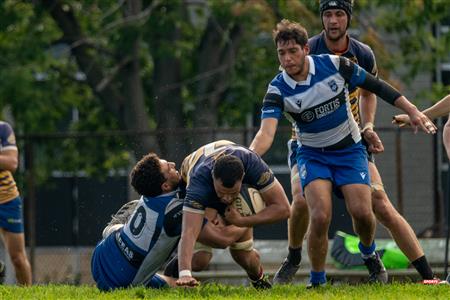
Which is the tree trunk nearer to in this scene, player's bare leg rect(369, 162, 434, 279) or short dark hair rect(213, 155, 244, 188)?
player's bare leg rect(369, 162, 434, 279)

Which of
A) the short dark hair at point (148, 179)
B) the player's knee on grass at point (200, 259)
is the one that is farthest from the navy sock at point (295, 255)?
the short dark hair at point (148, 179)

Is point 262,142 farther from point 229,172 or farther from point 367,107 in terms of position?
point 367,107

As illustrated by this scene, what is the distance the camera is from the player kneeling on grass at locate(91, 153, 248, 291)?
10.5m

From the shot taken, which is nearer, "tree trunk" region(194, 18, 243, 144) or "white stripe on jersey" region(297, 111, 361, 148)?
"white stripe on jersey" region(297, 111, 361, 148)

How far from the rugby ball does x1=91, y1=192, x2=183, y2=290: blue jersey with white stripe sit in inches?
20.1

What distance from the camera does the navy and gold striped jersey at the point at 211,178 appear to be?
10.1 m

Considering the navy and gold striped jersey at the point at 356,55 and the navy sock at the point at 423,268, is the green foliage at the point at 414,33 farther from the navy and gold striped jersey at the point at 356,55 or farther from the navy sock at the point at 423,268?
the navy sock at the point at 423,268

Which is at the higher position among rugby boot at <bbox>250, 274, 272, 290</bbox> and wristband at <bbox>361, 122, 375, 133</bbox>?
wristband at <bbox>361, 122, 375, 133</bbox>

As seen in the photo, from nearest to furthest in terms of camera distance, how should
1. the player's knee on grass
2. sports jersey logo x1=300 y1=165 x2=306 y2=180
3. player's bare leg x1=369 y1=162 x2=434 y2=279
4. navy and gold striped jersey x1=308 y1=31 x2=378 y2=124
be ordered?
sports jersey logo x1=300 y1=165 x2=306 y2=180
player's bare leg x1=369 y1=162 x2=434 y2=279
navy and gold striped jersey x1=308 y1=31 x2=378 y2=124
the player's knee on grass

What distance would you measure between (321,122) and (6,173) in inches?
173

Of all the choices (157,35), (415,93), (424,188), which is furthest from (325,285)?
(415,93)

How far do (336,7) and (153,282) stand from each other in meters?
2.79

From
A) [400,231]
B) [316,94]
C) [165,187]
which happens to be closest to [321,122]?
[316,94]

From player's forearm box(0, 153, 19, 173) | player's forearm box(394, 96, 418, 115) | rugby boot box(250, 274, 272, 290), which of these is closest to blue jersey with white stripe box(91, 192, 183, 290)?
rugby boot box(250, 274, 272, 290)
